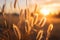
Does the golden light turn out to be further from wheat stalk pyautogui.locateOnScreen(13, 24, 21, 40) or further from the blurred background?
wheat stalk pyautogui.locateOnScreen(13, 24, 21, 40)

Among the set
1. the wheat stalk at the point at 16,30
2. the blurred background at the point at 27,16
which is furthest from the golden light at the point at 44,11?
the wheat stalk at the point at 16,30

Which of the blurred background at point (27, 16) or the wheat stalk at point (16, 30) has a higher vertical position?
the blurred background at point (27, 16)

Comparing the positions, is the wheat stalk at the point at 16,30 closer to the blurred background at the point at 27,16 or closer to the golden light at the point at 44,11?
the blurred background at the point at 27,16

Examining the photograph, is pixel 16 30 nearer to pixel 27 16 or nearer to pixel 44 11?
pixel 27 16

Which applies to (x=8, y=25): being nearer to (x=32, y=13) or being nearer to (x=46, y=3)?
(x=32, y=13)

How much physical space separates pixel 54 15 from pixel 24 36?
0.28 m

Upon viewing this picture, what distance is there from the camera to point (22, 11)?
47.9 inches

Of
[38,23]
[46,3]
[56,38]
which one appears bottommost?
[56,38]

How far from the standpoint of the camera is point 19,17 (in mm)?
1220

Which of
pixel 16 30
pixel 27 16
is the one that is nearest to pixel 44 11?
pixel 27 16

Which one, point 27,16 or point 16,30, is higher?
point 27,16

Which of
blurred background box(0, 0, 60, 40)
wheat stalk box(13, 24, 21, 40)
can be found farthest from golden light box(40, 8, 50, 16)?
wheat stalk box(13, 24, 21, 40)

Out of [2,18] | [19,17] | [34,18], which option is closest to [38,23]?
[34,18]

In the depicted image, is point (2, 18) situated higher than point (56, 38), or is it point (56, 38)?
point (2, 18)
